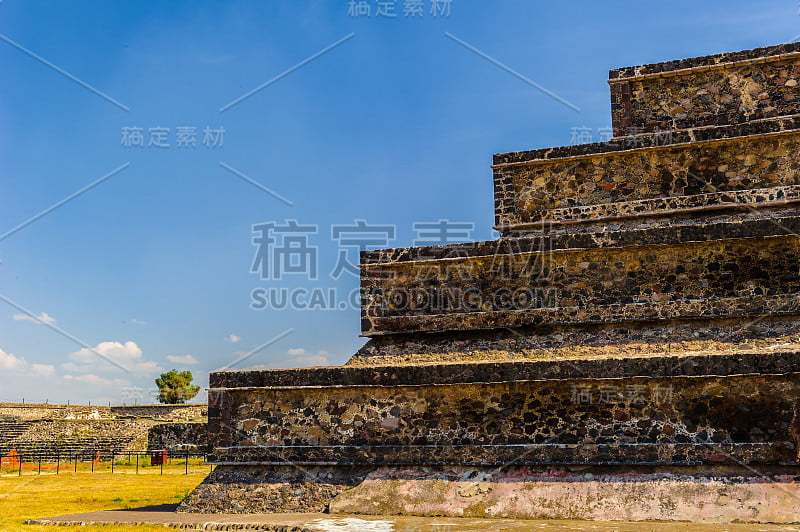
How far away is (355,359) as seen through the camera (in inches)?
400

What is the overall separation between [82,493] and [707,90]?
13.9m

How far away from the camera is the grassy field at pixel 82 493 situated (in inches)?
429

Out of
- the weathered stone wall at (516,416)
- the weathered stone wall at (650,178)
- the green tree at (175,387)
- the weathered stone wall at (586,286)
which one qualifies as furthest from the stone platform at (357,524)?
the green tree at (175,387)

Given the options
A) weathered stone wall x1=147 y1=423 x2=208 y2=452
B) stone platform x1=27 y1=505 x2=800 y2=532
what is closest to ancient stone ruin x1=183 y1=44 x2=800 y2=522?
stone platform x1=27 y1=505 x2=800 y2=532

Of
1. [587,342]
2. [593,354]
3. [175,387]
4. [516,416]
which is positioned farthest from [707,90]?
[175,387]

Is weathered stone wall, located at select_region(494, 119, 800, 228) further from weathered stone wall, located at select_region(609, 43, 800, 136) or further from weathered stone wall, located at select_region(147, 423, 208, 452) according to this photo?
weathered stone wall, located at select_region(147, 423, 208, 452)

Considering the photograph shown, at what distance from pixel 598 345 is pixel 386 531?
3.56 metres

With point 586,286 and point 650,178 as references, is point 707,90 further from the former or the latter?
point 586,286

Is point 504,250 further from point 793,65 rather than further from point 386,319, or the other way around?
point 793,65

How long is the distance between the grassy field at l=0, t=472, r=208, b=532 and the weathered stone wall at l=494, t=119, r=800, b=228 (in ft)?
22.0

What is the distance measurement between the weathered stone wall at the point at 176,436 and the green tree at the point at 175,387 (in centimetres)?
2799

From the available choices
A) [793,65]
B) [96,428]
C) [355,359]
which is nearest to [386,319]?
[355,359]

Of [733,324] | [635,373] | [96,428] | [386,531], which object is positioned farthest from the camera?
[96,428]

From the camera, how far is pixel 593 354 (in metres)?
9.05
